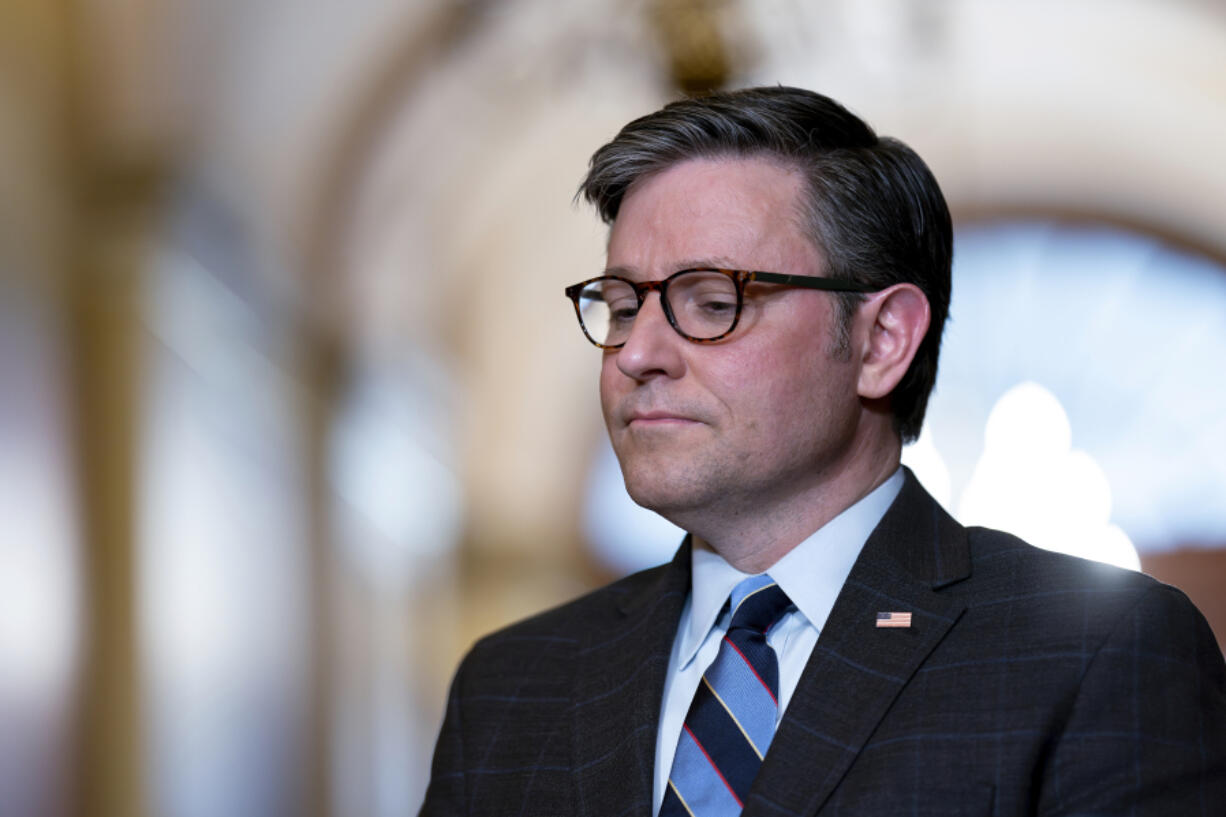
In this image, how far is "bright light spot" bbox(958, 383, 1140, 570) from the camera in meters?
5.91

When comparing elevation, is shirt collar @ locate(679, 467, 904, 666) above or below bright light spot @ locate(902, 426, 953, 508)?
above

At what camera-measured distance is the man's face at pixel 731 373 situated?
2.09 meters

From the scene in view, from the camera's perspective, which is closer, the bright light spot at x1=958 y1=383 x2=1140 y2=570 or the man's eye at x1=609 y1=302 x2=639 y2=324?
the man's eye at x1=609 y1=302 x2=639 y2=324

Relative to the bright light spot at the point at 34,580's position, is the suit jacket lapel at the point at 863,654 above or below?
above

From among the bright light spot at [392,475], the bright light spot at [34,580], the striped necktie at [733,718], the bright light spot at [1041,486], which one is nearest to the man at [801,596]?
the striped necktie at [733,718]

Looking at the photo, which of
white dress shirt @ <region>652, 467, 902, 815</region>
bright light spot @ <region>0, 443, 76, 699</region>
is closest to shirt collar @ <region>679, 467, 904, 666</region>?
white dress shirt @ <region>652, 467, 902, 815</region>

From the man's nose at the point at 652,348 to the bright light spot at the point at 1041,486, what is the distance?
Result: 4.01m

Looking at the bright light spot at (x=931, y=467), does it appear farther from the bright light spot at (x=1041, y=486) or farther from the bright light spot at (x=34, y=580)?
the bright light spot at (x=34, y=580)

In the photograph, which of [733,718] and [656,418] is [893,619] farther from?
[656,418]

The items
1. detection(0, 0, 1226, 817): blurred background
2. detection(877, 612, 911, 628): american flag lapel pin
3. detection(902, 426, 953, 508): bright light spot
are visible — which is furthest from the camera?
detection(902, 426, 953, 508): bright light spot

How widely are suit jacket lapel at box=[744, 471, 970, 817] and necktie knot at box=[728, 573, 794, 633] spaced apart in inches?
4.9

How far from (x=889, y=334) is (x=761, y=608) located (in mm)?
520

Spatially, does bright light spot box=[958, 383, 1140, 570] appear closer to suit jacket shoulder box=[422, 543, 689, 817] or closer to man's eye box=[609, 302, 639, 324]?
suit jacket shoulder box=[422, 543, 689, 817]

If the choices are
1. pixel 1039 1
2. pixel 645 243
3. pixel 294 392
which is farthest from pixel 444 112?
pixel 645 243
